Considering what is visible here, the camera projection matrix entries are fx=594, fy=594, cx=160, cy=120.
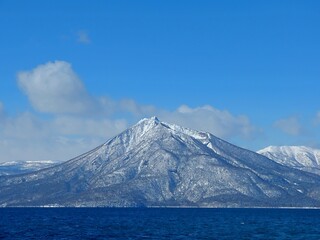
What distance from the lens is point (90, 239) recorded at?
197000mm

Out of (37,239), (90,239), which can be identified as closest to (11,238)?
(37,239)

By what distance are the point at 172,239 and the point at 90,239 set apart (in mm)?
27339

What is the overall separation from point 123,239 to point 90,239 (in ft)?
35.8

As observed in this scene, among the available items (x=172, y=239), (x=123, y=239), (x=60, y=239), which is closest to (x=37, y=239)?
(x=60, y=239)

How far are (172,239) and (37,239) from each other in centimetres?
4441

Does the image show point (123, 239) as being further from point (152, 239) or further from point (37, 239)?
point (37, 239)

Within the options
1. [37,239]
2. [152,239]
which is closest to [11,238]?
[37,239]

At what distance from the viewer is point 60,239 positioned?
193m

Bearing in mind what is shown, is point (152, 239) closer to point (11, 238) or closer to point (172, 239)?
point (172, 239)

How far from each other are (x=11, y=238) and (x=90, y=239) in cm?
2653

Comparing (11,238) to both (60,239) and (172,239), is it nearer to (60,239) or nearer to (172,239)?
(60,239)

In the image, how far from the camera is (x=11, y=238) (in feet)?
650

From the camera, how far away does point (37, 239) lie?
191875mm

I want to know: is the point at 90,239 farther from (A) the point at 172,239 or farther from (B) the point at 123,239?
(A) the point at 172,239
